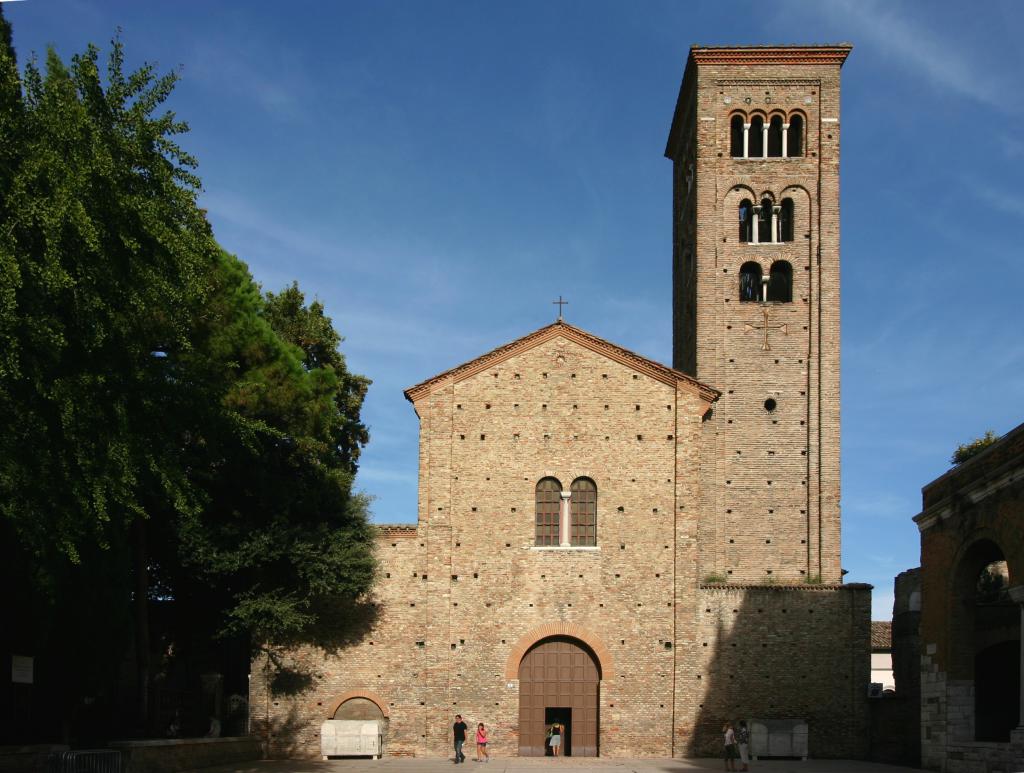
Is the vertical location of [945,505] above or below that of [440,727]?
above

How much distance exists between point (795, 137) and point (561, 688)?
1726cm

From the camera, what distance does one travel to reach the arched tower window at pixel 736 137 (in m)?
34.4

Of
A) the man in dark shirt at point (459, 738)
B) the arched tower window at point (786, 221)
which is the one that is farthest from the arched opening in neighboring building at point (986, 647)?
the arched tower window at point (786, 221)

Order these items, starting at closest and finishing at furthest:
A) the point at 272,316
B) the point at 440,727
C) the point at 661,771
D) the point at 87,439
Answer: the point at 87,439 → the point at 661,771 → the point at 440,727 → the point at 272,316

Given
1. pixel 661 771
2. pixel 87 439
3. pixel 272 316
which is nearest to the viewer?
pixel 87 439

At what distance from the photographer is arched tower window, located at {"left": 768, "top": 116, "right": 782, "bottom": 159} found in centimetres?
3428

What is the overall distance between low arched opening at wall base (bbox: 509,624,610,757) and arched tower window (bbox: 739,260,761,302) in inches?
452

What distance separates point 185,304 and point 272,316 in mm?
19293

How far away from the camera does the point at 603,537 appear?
28406 mm

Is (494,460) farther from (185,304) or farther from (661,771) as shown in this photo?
(185,304)

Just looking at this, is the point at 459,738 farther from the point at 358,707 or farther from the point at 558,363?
the point at 558,363

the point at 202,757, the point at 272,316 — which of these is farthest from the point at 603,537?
the point at 272,316

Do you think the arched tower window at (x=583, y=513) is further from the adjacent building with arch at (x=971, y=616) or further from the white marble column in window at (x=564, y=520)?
the adjacent building with arch at (x=971, y=616)

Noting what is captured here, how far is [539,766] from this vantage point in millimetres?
24672
